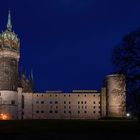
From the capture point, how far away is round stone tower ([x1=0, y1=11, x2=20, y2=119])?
112m

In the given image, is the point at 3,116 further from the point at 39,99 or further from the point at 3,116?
the point at 39,99

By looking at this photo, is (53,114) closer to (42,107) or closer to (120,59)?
(42,107)

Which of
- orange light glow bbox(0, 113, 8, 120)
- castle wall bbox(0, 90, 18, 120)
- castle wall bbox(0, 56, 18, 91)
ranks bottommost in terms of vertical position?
orange light glow bbox(0, 113, 8, 120)

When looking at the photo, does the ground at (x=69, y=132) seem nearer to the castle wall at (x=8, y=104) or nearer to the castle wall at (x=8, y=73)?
the castle wall at (x=8, y=104)

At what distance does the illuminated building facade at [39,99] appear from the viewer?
113375mm

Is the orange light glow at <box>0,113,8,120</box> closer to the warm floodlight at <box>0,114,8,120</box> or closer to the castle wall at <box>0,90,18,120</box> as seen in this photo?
the warm floodlight at <box>0,114,8,120</box>

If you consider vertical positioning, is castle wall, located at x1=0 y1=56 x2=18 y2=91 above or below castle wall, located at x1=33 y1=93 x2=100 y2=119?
above

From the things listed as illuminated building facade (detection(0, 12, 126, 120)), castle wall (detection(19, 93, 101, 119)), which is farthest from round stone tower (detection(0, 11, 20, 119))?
castle wall (detection(19, 93, 101, 119))

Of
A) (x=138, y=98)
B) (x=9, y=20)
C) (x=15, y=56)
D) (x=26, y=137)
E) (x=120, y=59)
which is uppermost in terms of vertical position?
(x=9, y=20)

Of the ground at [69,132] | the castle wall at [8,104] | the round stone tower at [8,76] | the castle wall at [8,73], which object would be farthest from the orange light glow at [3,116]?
the ground at [69,132]

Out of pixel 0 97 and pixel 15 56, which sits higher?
pixel 15 56

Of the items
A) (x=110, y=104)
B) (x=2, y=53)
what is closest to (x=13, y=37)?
(x=2, y=53)

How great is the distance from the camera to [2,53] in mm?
118750

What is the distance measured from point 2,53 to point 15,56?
139 inches
